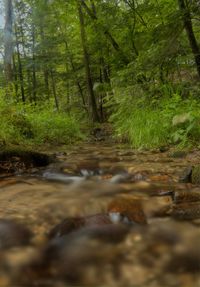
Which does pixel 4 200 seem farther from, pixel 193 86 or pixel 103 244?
pixel 193 86

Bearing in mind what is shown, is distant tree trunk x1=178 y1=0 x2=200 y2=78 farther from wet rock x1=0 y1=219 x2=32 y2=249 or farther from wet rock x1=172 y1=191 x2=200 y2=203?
wet rock x1=0 y1=219 x2=32 y2=249

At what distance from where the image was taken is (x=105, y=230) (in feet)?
9.20

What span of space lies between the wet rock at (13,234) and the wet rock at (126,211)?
0.77 meters

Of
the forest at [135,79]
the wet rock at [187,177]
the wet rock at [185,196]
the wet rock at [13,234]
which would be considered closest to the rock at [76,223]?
the wet rock at [13,234]

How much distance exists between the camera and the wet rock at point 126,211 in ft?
9.96

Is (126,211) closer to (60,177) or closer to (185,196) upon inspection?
(185,196)

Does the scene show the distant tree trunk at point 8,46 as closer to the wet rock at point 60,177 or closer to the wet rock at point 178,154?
the wet rock at point 60,177

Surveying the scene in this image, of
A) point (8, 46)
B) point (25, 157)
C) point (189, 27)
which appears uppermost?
point (8, 46)

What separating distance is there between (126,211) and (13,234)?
1062 mm

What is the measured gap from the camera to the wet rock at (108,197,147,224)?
3.04 metres

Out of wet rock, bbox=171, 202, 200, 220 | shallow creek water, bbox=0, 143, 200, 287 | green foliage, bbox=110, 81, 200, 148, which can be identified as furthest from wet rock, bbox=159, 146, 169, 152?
wet rock, bbox=171, 202, 200, 220

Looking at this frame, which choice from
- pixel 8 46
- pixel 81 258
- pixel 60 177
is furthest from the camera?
pixel 8 46

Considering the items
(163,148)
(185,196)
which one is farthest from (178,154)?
(185,196)

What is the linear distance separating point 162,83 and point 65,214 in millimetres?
6517
